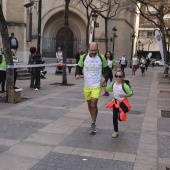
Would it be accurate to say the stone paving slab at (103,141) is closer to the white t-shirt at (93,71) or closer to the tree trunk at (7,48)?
the white t-shirt at (93,71)

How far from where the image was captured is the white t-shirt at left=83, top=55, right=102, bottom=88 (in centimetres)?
693

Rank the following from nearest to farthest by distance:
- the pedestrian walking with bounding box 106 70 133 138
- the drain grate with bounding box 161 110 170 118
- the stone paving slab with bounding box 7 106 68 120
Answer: the pedestrian walking with bounding box 106 70 133 138 < the stone paving slab with bounding box 7 106 68 120 < the drain grate with bounding box 161 110 170 118

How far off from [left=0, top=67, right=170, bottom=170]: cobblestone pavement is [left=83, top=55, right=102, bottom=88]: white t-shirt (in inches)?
43.0

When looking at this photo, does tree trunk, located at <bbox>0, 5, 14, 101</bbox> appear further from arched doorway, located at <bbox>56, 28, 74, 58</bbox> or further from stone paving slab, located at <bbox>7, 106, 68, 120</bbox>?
arched doorway, located at <bbox>56, 28, 74, 58</bbox>

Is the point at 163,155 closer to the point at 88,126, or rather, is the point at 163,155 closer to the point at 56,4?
the point at 88,126

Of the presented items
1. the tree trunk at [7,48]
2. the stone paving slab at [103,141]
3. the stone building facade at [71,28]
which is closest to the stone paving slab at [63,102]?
the tree trunk at [7,48]

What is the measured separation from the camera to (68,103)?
10.7 metres

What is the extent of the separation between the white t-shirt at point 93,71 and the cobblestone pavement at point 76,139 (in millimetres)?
1092

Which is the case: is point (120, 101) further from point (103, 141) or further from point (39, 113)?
point (39, 113)

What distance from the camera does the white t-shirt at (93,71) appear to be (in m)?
6.93

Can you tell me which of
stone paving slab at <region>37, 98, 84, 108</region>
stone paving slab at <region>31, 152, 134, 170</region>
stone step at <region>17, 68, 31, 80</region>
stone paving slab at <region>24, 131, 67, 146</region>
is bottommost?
stone paving slab at <region>31, 152, 134, 170</region>

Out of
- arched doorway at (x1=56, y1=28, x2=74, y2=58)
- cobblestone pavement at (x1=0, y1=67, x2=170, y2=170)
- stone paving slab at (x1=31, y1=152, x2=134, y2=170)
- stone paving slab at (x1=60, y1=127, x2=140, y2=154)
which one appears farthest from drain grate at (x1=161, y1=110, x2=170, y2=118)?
arched doorway at (x1=56, y1=28, x2=74, y2=58)

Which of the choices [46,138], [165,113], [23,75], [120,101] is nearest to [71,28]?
[23,75]

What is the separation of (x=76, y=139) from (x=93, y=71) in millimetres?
1504
